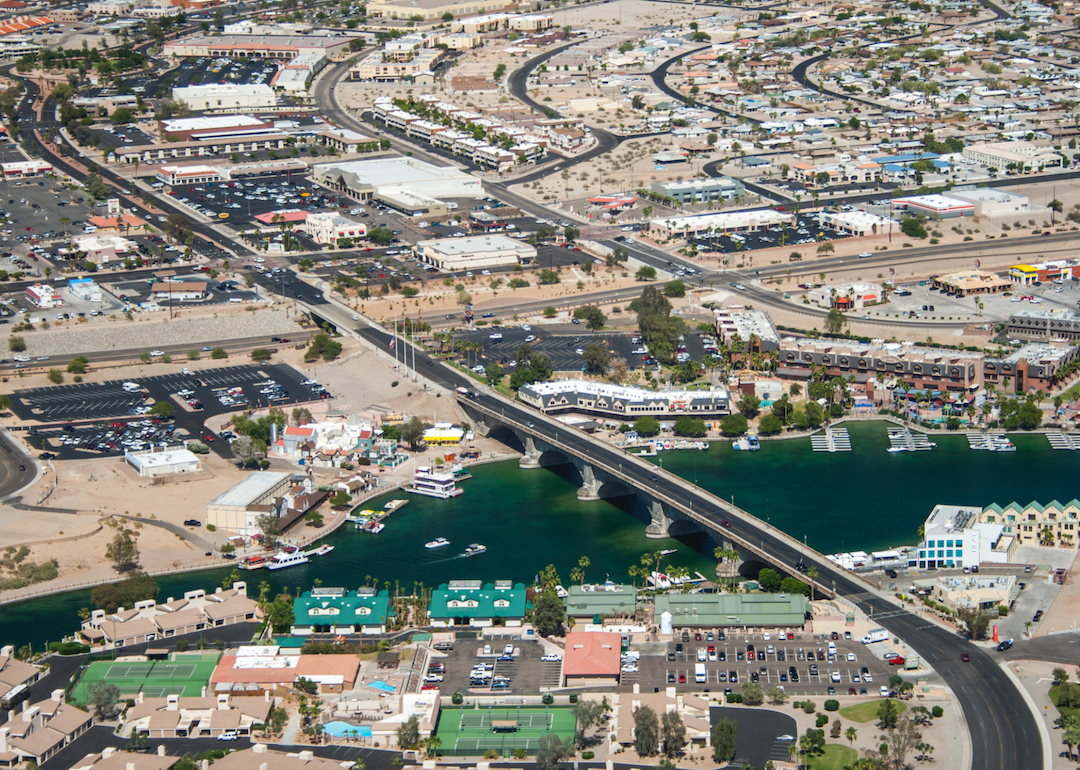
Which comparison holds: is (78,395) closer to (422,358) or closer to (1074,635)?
(422,358)

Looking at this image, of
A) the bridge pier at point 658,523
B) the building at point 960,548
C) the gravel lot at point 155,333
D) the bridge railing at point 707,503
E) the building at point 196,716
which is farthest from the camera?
the gravel lot at point 155,333

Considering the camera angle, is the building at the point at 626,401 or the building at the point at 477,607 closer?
the building at the point at 477,607

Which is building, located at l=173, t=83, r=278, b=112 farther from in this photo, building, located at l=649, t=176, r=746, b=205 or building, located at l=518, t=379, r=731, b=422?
building, located at l=518, t=379, r=731, b=422

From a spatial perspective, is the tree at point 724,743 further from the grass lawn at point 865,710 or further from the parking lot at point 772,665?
the grass lawn at point 865,710

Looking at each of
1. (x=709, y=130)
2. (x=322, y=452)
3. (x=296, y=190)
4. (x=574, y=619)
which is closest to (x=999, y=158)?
(x=709, y=130)

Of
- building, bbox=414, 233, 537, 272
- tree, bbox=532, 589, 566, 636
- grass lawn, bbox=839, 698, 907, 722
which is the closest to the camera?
grass lawn, bbox=839, 698, 907, 722

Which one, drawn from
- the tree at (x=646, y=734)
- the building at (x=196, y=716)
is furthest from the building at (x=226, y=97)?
the tree at (x=646, y=734)

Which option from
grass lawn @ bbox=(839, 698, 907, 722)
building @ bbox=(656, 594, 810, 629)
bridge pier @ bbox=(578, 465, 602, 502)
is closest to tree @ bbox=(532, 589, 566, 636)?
building @ bbox=(656, 594, 810, 629)

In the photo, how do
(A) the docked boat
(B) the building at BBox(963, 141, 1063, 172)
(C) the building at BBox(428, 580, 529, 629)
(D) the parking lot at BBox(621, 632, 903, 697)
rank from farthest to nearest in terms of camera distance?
(B) the building at BBox(963, 141, 1063, 172), (A) the docked boat, (C) the building at BBox(428, 580, 529, 629), (D) the parking lot at BBox(621, 632, 903, 697)
